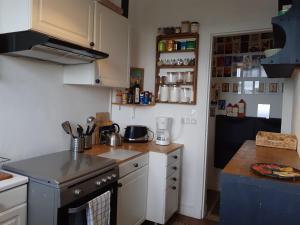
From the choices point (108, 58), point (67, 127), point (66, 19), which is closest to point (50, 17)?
point (66, 19)

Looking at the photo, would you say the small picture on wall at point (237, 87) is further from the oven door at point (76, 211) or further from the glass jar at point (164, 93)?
the oven door at point (76, 211)

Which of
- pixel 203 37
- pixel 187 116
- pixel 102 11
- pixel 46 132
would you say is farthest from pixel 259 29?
pixel 46 132

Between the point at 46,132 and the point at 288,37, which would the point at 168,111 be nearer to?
the point at 46,132

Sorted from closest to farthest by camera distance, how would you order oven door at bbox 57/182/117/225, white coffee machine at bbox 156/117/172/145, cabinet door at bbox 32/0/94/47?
oven door at bbox 57/182/117/225 < cabinet door at bbox 32/0/94/47 < white coffee machine at bbox 156/117/172/145

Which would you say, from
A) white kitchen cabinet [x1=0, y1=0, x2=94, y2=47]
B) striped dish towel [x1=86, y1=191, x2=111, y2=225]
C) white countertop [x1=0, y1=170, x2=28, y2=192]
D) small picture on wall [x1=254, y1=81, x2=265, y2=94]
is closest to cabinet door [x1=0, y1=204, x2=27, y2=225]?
white countertop [x1=0, y1=170, x2=28, y2=192]

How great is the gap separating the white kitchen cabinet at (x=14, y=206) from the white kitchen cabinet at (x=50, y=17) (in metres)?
0.96

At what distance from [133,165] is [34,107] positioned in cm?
94

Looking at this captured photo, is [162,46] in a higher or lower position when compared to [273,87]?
higher

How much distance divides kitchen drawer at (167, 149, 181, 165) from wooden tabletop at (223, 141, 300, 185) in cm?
83

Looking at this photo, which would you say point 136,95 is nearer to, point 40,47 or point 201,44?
point 201,44

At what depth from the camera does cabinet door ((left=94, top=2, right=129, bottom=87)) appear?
2152 millimetres

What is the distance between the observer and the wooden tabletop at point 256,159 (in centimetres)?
114

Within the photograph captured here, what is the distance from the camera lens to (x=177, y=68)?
9.18ft

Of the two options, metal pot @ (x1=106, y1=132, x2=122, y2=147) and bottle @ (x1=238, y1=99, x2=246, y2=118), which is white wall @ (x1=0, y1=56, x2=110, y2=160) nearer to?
metal pot @ (x1=106, y1=132, x2=122, y2=147)
